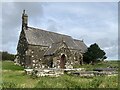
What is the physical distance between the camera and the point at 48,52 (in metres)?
49.4

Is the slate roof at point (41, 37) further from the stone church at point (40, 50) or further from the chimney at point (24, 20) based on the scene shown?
the chimney at point (24, 20)

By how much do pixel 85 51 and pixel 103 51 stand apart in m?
4.67

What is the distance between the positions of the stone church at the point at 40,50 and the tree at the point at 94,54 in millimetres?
5677

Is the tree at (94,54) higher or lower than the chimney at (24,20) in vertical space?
lower

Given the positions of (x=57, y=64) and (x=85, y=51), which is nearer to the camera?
(x=57, y=64)

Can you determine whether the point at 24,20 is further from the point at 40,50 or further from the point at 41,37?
the point at 40,50

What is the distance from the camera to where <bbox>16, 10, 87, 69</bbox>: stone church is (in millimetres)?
47594

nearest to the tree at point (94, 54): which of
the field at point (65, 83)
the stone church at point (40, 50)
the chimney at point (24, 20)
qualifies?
the stone church at point (40, 50)

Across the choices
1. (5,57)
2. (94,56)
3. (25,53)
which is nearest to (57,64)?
(25,53)

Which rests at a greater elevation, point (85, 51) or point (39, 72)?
point (85, 51)

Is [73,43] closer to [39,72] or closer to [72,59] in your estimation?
[72,59]

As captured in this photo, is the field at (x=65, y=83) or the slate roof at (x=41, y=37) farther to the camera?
the slate roof at (x=41, y=37)

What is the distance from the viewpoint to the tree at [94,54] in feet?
184

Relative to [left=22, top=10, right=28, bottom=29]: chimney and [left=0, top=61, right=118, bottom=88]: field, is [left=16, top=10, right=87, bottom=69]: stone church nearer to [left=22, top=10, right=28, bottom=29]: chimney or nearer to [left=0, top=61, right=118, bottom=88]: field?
[left=22, top=10, right=28, bottom=29]: chimney
